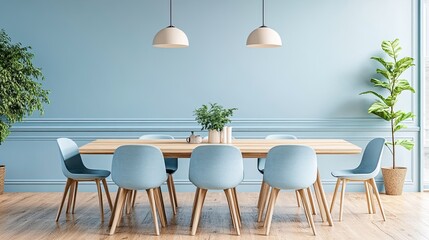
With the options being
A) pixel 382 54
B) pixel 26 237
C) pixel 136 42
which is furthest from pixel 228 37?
pixel 26 237

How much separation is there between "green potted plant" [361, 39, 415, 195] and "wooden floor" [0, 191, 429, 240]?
0.27 m

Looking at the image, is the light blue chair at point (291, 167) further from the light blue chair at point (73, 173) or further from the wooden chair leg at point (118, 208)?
the light blue chair at point (73, 173)

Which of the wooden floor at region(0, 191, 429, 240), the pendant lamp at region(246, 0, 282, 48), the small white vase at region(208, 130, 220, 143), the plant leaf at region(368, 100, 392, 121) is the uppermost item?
the pendant lamp at region(246, 0, 282, 48)

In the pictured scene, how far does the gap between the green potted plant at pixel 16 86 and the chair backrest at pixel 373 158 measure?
11.0 feet

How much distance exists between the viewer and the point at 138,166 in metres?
4.46

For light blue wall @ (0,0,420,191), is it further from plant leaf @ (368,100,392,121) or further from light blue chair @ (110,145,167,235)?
light blue chair @ (110,145,167,235)

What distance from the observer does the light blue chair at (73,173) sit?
4938 mm

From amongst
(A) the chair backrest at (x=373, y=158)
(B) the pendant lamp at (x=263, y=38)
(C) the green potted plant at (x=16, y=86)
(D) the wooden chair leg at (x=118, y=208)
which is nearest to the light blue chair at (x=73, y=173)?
(D) the wooden chair leg at (x=118, y=208)

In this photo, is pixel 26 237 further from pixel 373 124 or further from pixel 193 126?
Answer: pixel 373 124

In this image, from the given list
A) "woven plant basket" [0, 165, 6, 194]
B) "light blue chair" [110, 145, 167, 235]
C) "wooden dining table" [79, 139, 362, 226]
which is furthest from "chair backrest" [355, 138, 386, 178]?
"woven plant basket" [0, 165, 6, 194]

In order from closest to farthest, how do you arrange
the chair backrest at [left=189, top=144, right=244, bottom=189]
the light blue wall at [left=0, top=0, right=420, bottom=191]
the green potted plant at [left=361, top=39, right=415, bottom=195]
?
1. the chair backrest at [left=189, top=144, right=244, bottom=189]
2. the green potted plant at [left=361, top=39, right=415, bottom=195]
3. the light blue wall at [left=0, top=0, right=420, bottom=191]

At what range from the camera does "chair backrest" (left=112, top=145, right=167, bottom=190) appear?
14.6 feet

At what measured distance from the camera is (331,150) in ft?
15.5

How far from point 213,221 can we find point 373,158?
1.57 meters
